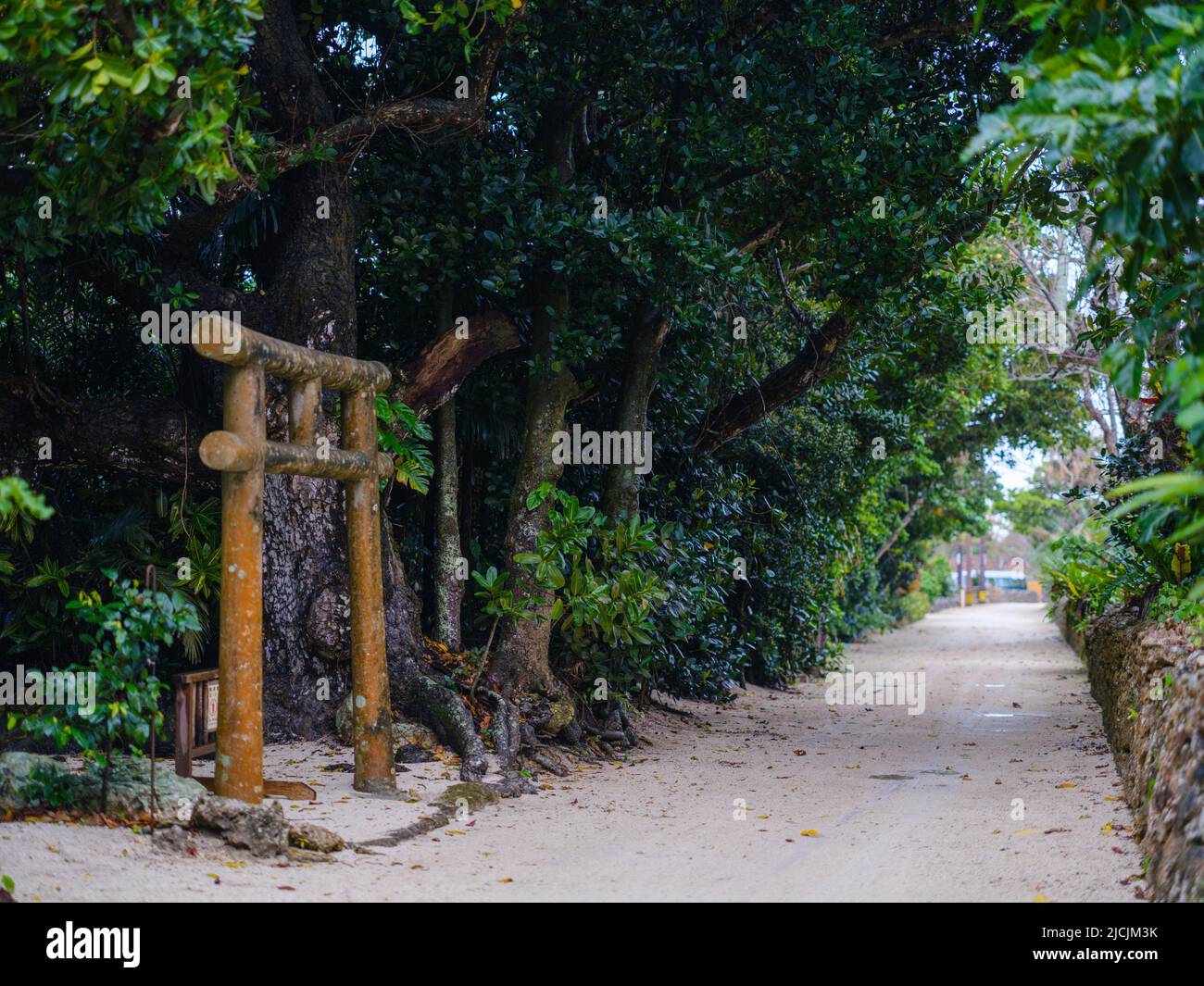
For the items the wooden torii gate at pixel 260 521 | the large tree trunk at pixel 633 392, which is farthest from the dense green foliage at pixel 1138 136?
the large tree trunk at pixel 633 392

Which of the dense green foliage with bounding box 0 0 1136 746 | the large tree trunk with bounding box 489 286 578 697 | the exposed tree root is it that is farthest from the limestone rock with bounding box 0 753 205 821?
the large tree trunk with bounding box 489 286 578 697

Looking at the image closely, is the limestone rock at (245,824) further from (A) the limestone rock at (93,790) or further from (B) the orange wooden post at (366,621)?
(B) the orange wooden post at (366,621)

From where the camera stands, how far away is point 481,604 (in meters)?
11.3

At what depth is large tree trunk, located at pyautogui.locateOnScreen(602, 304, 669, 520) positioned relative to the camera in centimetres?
1152

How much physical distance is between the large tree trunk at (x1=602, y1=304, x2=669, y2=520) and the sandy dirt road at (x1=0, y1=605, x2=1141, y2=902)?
100 inches

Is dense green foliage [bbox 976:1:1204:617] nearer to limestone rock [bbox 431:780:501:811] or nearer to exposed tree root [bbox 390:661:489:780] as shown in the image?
limestone rock [bbox 431:780:501:811]

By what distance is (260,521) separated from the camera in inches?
262

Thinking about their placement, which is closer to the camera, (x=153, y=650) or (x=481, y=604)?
(x=153, y=650)

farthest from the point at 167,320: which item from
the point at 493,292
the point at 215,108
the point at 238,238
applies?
the point at 215,108

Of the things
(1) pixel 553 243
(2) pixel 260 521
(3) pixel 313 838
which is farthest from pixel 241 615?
(1) pixel 553 243

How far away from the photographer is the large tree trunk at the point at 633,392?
11523mm

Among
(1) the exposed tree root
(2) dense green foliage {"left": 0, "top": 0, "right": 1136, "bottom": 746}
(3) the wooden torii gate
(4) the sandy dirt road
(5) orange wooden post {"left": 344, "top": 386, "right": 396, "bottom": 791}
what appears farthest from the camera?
(2) dense green foliage {"left": 0, "top": 0, "right": 1136, "bottom": 746}

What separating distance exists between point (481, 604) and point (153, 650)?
18.5 ft
